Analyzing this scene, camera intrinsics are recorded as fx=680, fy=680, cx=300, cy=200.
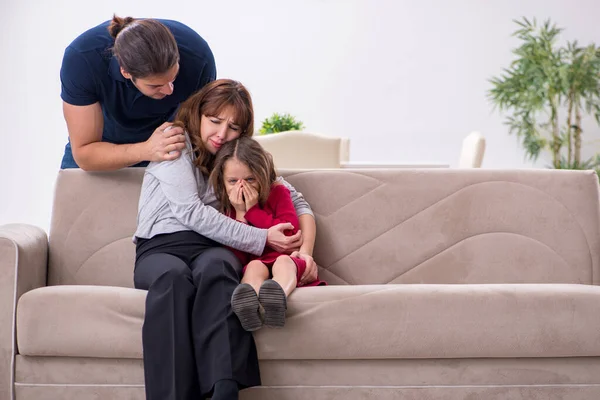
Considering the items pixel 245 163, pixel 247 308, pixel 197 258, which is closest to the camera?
pixel 247 308

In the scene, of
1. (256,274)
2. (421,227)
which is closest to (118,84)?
(256,274)

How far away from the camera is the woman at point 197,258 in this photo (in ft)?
5.39

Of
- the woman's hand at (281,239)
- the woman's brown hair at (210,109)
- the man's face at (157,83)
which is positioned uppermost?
the man's face at (157,83)

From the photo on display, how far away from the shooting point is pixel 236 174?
81.7 inches

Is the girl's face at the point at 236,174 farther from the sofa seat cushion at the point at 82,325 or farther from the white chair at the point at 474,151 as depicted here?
the white chair at the point at 474,151

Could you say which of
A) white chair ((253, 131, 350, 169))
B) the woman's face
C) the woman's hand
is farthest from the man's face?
white chair ((253, 131, 350, 169))

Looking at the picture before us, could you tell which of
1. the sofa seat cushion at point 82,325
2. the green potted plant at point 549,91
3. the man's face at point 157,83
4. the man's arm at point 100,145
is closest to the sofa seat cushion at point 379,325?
the sofa seat cushion at point 82,325

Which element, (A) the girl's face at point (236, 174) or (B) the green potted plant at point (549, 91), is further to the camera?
(B) the green potted plant at point (549, 91)

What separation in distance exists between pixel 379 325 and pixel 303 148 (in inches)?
81.9

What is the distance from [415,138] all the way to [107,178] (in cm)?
450

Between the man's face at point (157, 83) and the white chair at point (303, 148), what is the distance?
1.63 metres

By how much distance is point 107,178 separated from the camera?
7.54ft

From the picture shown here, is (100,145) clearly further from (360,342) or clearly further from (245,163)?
(360,342)

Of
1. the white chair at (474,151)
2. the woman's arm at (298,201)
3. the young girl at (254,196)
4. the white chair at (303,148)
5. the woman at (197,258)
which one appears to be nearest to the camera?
the woman at (197,258)
